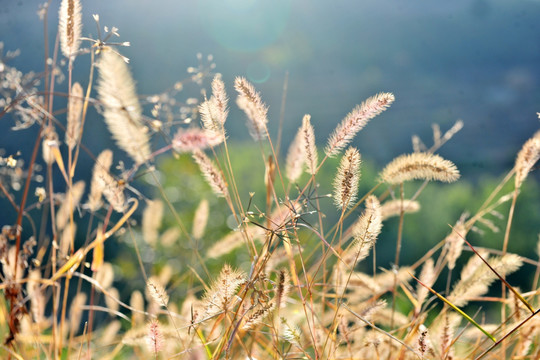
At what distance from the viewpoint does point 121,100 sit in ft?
3.38

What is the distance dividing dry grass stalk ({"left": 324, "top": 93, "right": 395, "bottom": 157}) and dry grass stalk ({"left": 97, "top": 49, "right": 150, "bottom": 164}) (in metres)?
0.41

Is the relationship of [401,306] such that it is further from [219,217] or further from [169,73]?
[169,73]

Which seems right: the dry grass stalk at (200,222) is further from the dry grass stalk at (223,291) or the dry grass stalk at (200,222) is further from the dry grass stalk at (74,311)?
the dry grass stalk at (223,291)

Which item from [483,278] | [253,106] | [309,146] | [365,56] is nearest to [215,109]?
[253,106]

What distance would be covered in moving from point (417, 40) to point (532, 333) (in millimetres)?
25210

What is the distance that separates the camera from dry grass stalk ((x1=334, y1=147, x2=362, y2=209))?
870 millimetres

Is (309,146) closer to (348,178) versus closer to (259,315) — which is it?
(348,178)

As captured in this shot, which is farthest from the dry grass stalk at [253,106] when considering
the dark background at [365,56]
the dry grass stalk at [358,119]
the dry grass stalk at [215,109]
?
the dark background at [365,56]

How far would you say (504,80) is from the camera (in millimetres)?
21719

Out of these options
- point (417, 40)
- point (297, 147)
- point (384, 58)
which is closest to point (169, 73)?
point (384, 58)

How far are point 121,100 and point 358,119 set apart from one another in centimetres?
49

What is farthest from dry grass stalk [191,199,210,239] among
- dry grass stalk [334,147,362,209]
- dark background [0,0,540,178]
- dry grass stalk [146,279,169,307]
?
dark background [0,0,540,178]

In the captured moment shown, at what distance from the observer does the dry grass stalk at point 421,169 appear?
1.00 m

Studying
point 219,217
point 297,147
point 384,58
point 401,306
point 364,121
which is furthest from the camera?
point 384,58
